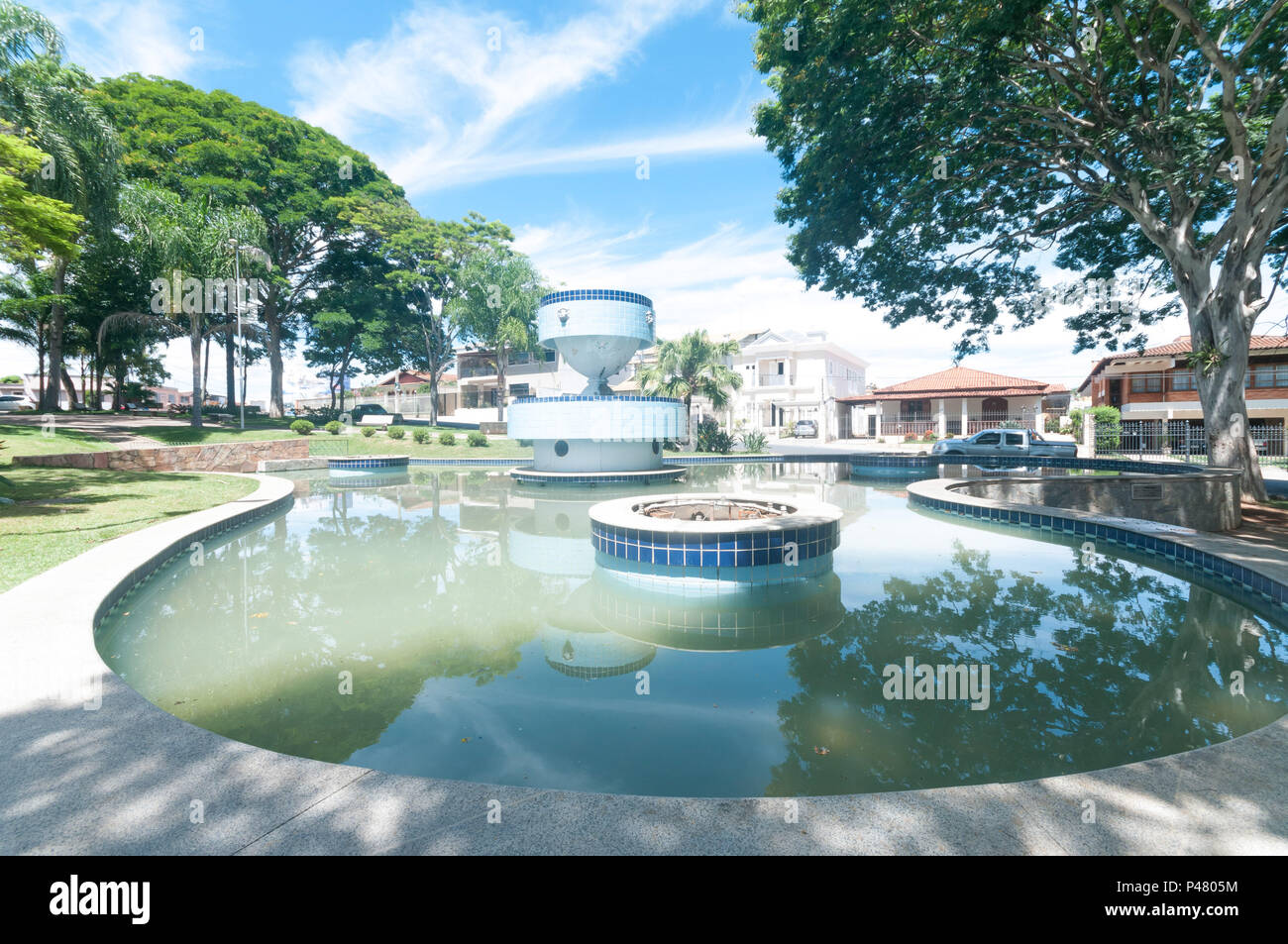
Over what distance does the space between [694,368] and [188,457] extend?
69.2 ft

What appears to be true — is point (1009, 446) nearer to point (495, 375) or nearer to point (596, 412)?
point (596, 412)

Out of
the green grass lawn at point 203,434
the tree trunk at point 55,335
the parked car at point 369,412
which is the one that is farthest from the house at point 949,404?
the tree trunk at point 55,335

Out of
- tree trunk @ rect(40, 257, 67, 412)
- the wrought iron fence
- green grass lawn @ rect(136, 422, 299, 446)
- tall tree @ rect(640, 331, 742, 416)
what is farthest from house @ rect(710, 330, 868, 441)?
tree trunk @ rect(40, 257, 67, 412)

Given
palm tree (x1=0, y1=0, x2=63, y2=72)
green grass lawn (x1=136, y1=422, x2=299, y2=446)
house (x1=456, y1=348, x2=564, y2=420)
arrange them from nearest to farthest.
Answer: palm tree (x1=0, y1=0, x2=63, y2=72), green grass lawn (x1=136, y1=422, x2=299, y2=446), house (x1=456, y1=348, x2=564, y2=420)

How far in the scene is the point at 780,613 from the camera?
660cm

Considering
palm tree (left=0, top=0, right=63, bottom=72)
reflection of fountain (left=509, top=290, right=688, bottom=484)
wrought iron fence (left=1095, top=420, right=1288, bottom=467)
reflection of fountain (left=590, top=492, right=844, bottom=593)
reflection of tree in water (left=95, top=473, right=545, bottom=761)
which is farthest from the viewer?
wrought iron fence (left=1095, top=420, right=1288, bottom=467)

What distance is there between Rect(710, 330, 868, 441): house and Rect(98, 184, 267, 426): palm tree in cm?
3103

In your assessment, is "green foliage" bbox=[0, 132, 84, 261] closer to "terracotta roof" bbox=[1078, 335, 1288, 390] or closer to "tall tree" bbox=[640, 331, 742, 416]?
"tall tree" bbox=[640, 331, 742, 416]

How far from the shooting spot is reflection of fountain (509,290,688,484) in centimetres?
1936

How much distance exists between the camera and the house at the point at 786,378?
45.1 m
